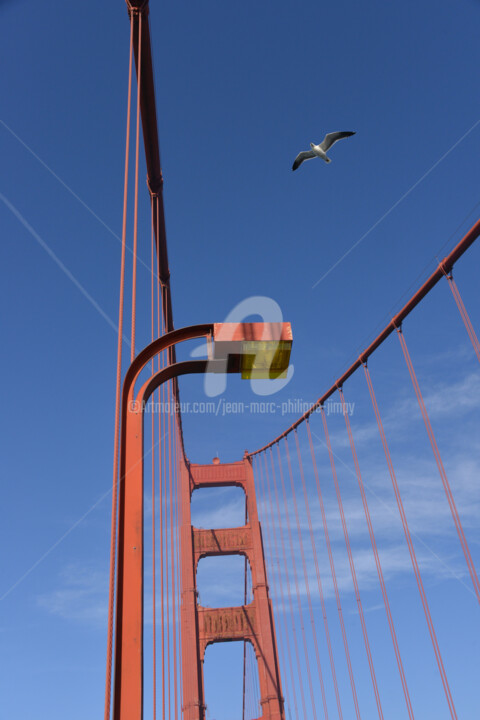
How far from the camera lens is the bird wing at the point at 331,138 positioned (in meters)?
10.9

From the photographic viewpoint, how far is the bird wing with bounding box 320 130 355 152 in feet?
35.8

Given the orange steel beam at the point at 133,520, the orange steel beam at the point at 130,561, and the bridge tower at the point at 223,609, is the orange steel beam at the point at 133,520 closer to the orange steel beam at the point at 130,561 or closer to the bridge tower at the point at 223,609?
the orange steel beam at the point at 130,561

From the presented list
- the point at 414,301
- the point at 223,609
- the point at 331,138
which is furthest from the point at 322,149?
the point at 223,609

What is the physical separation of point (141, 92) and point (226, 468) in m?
16.5

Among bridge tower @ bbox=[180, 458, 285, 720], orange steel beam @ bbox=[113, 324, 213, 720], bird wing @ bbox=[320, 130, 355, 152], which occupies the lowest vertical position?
orange steel beam @ bbox=[113, 324, 213, 720]

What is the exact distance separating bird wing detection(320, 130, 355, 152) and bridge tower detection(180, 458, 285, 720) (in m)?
12.4

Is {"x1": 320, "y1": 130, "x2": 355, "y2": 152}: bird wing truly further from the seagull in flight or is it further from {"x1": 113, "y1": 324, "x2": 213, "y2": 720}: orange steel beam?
{"x1": 113, "y1": 324, "x2": 213, "y2": 720}: orange steel beam

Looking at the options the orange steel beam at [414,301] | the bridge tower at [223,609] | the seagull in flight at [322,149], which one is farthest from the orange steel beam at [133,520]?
the bridge tower at [223,609]

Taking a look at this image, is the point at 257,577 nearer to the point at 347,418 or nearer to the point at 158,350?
the point at 347,418

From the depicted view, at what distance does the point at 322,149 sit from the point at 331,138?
0.92 feet

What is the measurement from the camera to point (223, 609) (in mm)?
17688

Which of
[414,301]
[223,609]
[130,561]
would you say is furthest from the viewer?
[223,609]

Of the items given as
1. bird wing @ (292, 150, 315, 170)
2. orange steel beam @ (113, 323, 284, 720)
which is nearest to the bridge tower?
bird wing @ (292, 150, 315, 170)

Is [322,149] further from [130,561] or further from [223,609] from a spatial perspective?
[223,609]
